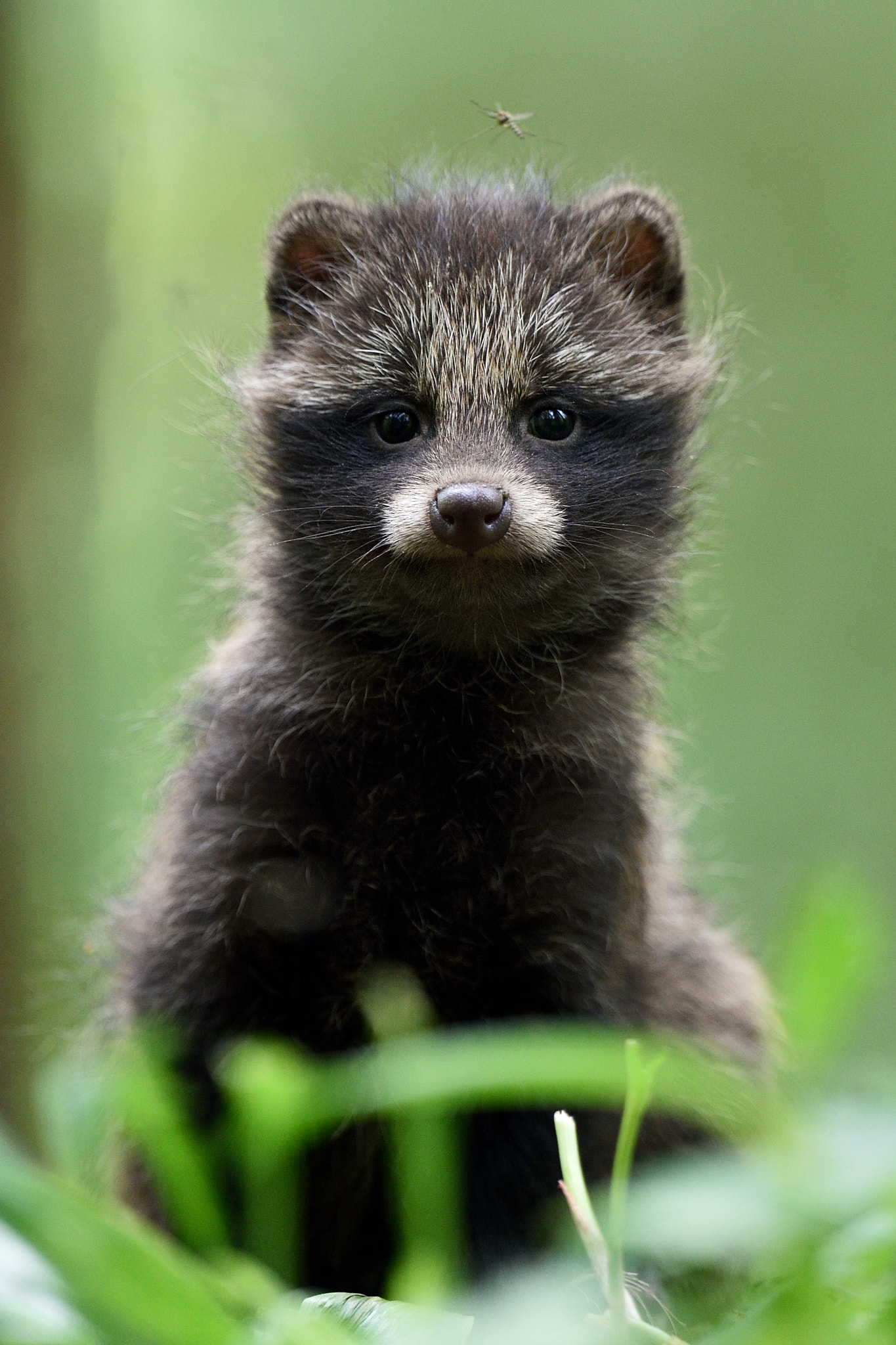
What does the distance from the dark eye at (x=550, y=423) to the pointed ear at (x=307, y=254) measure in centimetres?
51

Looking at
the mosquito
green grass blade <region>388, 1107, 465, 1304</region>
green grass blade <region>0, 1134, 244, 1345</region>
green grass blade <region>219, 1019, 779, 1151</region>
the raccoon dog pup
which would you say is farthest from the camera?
the mosquito

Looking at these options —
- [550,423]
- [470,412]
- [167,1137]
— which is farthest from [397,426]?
[167,1137]

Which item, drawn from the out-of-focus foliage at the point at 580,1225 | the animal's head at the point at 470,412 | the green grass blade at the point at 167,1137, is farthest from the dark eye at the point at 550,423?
the green grass blade at the point at 167,1137

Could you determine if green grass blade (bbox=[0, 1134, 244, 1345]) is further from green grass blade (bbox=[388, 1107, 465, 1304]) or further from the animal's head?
the animal's head

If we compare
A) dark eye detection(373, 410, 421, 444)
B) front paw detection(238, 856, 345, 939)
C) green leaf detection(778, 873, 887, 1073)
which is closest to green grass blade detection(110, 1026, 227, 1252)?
front paw detection(238, 856, 345, 939)

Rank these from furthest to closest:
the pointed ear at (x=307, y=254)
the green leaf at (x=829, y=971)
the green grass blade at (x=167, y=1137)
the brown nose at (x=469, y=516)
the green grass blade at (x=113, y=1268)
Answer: the pointed ear at (x=307, y=254) → the brown nose at (x=469, y=516) → the green grass blade at (x=167, y=1137) → the green leaf at (x=829, y=971) → the green grass blade at (x=113, y=1268)

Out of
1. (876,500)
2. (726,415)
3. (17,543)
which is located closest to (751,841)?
(876,500)

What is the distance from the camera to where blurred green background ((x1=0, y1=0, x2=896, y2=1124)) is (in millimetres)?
3305

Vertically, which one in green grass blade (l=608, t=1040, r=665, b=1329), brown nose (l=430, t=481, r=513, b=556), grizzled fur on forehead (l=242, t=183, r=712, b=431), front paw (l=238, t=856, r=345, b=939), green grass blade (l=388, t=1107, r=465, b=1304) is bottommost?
green grass blade (l=388, t=1107, r=465, b=1304)

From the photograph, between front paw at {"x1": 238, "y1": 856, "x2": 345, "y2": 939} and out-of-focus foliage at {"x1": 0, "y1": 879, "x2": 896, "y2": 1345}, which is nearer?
out-of-focus foliage at {"x1": 0, "y1": 879, "x2": 896, "y2": 1345}

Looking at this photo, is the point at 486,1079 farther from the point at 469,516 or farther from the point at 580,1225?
the point at 469,516

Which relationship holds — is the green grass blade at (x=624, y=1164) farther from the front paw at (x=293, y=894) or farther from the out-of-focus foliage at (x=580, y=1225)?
the front paw at (x=293, y=894)

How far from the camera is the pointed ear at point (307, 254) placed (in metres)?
2.70

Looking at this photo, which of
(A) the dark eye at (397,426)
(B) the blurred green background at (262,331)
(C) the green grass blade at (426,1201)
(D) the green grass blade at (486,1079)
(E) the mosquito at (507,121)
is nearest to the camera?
(D) the green grass blade at (486,1079)
